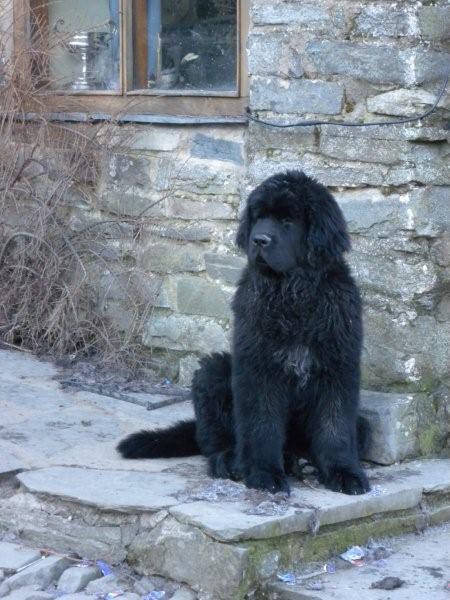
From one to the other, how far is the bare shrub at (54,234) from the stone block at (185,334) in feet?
0.35

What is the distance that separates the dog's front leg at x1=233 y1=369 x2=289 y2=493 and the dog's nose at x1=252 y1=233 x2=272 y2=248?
529mm

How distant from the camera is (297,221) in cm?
440

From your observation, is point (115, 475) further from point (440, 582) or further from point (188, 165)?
point (188, 165)

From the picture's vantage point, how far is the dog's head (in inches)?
172

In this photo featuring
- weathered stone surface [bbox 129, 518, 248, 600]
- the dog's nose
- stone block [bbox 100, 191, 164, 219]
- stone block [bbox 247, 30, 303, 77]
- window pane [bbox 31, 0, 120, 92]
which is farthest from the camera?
window pane [bbox 31, 0, 120, 92]

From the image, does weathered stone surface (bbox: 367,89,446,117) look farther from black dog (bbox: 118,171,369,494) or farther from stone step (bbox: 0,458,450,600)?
stone step (bbox: 0,458,450,600)

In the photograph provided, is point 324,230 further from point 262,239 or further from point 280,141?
point 280,141

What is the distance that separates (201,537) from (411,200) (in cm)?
187

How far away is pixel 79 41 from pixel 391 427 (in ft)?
11.1

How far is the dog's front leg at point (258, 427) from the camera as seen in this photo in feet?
14.4

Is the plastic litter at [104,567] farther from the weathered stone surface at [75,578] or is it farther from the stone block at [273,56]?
the stone block at [273,56]

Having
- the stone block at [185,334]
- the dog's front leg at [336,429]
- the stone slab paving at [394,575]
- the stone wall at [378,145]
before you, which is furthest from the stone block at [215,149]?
the stone slab paving at [394,575]

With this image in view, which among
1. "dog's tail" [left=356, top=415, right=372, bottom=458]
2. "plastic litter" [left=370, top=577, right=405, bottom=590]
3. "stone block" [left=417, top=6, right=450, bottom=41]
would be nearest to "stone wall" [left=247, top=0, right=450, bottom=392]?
"stone block" [left=417, top=6, right=450, bottom=41]

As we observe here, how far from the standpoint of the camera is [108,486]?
173 inches
